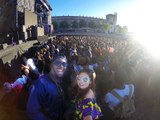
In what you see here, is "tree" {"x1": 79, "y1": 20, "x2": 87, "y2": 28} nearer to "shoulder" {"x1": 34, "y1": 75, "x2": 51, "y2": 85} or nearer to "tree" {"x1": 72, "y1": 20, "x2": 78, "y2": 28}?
"tree" {"x1": 72, "y1": 20, "x2": 78, "y2": 28}

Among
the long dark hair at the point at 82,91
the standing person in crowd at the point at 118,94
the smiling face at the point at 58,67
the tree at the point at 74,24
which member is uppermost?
the tree at the point at 74,24

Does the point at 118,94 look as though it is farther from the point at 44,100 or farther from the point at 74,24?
the point at 74,24

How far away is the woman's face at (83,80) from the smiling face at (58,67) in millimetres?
334

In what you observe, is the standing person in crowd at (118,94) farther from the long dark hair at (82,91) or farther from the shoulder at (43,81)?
the shoulder at (43,81)

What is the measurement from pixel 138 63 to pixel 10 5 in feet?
95.6

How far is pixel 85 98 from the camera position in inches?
135

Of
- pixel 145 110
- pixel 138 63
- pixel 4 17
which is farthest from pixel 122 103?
pixel 4 17

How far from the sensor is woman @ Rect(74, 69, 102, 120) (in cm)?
332

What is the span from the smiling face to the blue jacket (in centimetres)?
15

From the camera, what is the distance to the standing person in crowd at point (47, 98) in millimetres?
3631

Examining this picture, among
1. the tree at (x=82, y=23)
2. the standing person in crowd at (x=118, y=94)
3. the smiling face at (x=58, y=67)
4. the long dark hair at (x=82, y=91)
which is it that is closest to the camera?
the long dark hair at (x=82, y=91)

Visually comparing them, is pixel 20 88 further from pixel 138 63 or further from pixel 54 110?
pixel 138 63

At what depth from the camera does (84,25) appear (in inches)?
6895

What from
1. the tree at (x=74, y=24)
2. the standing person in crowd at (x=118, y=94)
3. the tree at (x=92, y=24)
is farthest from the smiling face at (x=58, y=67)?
the tree at (x=92, y=24)
